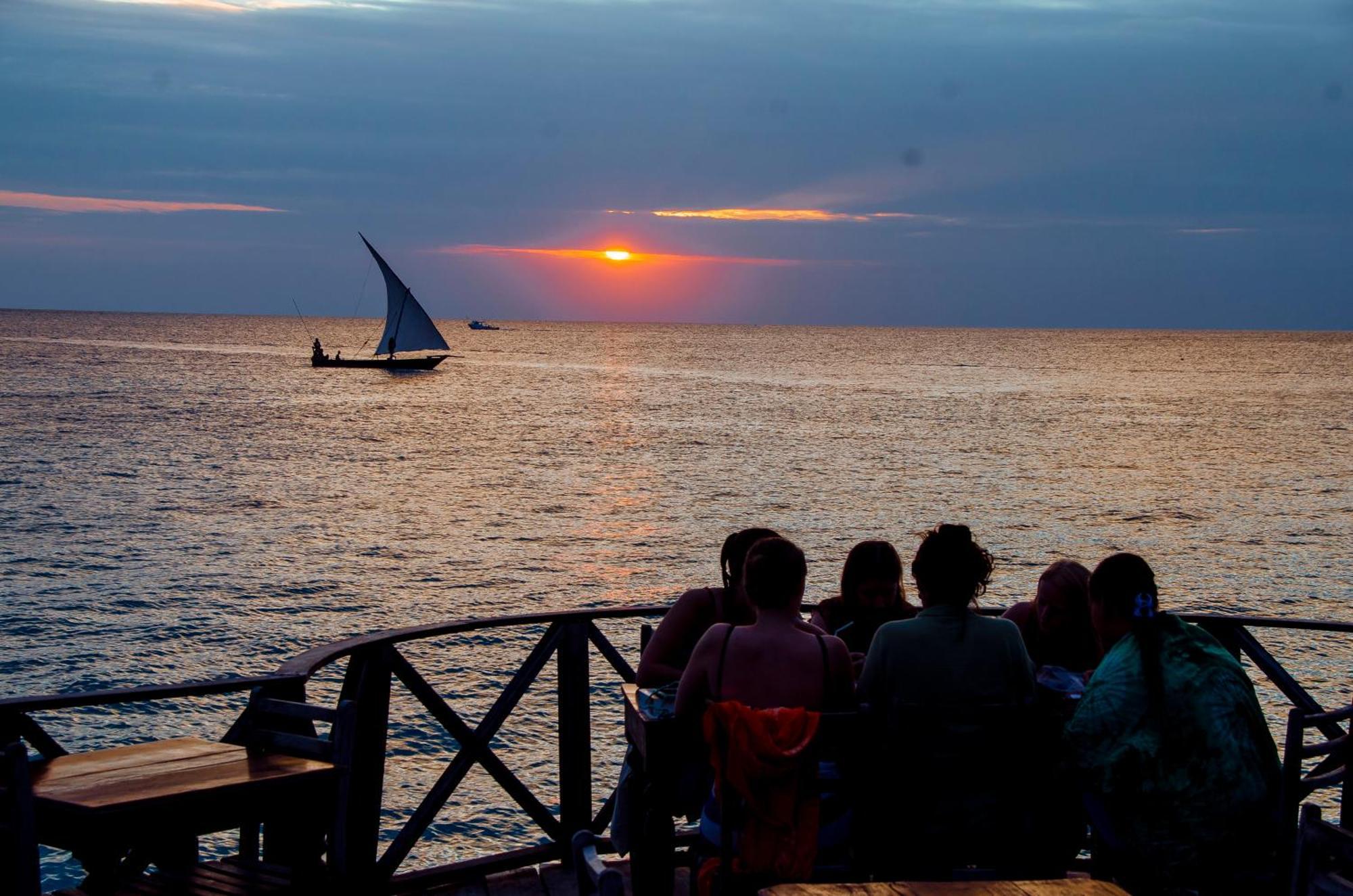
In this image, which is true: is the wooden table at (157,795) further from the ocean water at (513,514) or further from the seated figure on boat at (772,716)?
the ocean water at (513,514)

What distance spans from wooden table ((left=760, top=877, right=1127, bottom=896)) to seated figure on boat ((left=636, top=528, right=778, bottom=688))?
1.84 meters

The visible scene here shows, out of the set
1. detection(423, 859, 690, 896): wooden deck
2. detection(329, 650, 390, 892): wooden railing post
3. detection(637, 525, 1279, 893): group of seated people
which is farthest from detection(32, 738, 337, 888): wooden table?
detection(637, 525, 1279, 893): group of seated people

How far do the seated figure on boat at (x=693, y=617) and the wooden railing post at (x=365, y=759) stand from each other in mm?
995

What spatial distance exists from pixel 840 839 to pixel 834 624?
109 cm

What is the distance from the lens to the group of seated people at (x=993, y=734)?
143 inches

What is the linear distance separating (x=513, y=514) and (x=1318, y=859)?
1303 inches

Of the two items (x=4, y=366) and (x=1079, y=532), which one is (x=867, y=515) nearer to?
(x=1079, y=532)

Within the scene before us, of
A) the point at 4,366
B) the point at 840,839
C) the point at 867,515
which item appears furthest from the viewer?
the point at 4,366

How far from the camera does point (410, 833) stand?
16.3 feet

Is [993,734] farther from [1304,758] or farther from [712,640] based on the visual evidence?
[1304,758]

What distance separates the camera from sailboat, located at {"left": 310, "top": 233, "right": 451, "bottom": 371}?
95.1m

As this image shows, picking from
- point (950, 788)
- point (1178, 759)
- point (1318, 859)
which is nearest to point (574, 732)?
point (950, 788)

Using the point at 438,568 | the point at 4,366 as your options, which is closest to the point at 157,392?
the point at 4,366

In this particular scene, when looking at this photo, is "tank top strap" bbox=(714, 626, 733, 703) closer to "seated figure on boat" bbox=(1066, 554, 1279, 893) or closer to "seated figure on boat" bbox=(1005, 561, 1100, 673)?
"seated figure on boat" bbox=(1066, 554, 1279, 893)
